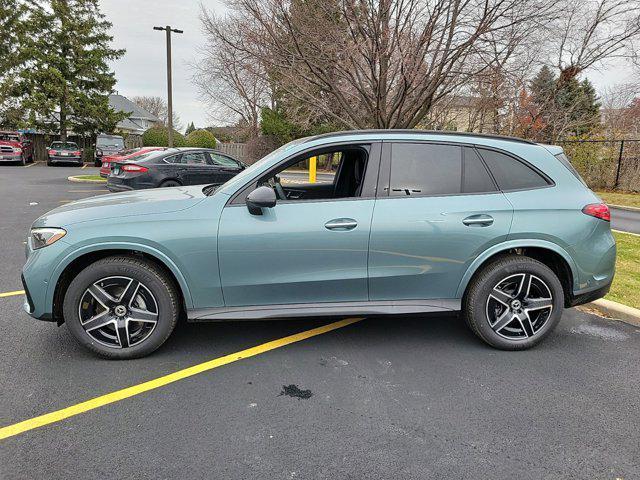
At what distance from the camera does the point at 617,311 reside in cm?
447

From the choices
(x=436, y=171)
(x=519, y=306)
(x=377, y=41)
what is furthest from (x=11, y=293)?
(x=377, y=41)

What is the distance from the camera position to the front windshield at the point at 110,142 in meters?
26.6

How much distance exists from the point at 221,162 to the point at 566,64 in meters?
18.7

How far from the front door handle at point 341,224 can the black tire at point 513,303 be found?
115 centimetres

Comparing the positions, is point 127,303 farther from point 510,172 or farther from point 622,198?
point 622,198

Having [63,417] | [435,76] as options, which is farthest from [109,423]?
[435,76]

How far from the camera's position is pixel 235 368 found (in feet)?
10.9

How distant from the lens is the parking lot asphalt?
234 centimetres

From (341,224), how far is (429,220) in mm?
702

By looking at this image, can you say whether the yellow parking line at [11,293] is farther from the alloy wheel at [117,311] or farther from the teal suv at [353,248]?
the alloy wheel at [117,311]

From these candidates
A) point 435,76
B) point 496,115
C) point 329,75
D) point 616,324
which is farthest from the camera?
point 496,115

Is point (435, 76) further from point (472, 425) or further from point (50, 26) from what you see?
point (50, 26)

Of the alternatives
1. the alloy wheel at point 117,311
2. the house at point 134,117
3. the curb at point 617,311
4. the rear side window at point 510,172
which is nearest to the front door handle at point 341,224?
the rear side window at point 510,172

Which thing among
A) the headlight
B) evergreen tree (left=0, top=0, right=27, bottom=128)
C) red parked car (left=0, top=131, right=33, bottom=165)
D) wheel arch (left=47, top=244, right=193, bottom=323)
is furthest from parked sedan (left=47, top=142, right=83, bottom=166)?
wheel arch (left=47, top=244, right=193, bottom=323)
